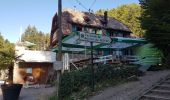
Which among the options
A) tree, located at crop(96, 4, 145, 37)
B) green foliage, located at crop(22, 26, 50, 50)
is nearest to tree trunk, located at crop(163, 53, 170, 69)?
tree, located at crop(96, 4, 145, 37)

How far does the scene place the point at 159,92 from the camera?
11.9 m

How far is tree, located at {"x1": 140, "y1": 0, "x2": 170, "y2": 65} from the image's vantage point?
16672 mm

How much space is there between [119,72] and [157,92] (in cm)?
360

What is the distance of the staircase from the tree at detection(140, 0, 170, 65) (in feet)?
12.1

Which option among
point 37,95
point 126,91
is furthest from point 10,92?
point 126,91

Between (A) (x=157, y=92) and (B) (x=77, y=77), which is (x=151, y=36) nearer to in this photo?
(B) (x=77, y=77)

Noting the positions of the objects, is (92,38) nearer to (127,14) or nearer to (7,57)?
(7,57)

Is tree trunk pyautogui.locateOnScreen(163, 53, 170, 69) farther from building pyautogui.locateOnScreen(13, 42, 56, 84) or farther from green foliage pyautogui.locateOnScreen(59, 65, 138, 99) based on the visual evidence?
building pyautogui.locateOnScreen(13, 42, 56, 84)

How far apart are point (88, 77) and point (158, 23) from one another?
5363mm

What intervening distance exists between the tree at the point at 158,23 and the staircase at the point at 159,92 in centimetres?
368

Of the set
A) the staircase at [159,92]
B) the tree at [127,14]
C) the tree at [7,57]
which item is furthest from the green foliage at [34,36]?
the staircase at [159,92]

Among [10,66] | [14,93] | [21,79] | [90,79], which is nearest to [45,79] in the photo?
[21,79]

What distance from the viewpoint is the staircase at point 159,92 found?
11.4 m

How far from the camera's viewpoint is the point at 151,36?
64.0 feet
